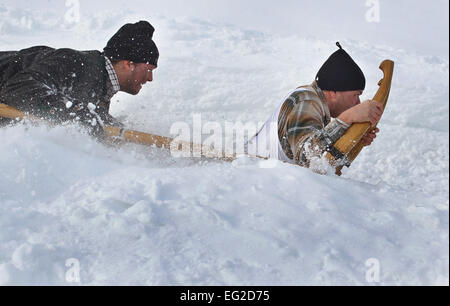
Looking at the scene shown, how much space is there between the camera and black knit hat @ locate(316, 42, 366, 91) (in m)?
2.80

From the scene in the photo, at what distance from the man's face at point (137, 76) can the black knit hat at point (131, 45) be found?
0.04 meters

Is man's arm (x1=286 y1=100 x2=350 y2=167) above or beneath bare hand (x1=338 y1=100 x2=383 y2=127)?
beneath

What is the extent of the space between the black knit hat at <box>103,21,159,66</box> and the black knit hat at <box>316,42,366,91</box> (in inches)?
59.5

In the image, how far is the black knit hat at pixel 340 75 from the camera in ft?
9.20

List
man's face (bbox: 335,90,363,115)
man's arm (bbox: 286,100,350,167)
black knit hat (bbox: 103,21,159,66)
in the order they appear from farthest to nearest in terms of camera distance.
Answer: black knit hat (bbox: 103,21,159,66) < man's face (bbox: 335,90,363,115) < man's arm (bbox: 286,100,350,167)

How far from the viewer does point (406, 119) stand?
7.56m

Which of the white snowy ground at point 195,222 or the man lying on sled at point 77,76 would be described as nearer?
the white snowy ground at point 195,222

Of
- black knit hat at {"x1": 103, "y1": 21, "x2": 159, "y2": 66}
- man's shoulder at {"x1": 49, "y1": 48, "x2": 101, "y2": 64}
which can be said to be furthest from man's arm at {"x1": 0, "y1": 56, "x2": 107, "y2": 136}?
black knit hat at {"x1": 103, "y1": 21, "x2": 159, "y2": 66}

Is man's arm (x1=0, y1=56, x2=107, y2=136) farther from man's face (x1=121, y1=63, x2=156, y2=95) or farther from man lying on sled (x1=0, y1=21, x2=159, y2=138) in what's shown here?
man's face (x1=121, y1=63, x2=156, y2=95)

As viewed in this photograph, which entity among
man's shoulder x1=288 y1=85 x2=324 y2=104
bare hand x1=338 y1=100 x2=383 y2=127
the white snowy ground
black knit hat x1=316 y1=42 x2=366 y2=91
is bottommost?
the white snowy ground

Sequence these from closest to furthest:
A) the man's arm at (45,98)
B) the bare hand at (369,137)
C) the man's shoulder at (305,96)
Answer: the man's shoulder at (305,96) → the bare hand at (369,137) → the man's arm at (45,98)

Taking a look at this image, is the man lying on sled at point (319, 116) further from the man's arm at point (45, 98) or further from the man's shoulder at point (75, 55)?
the man's shoulder at point (75, 55)

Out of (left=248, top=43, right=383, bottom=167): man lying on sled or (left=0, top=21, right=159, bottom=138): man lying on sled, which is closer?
(left=248, top=43, right=383, bottom=167): man lying on sled

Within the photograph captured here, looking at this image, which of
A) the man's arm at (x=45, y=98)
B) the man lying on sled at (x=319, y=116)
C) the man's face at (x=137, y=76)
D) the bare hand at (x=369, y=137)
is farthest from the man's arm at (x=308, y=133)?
the man's face at (x=137, y=76)
